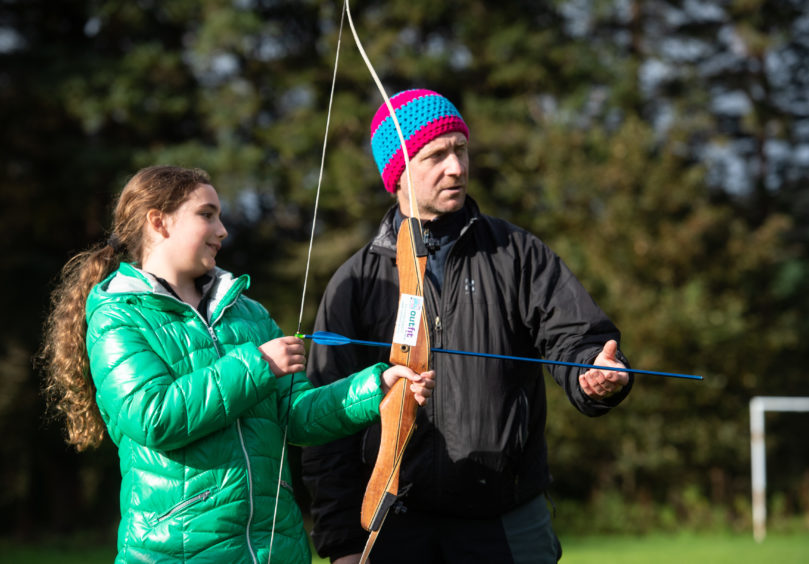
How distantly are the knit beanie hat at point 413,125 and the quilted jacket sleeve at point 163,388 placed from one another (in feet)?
2.53

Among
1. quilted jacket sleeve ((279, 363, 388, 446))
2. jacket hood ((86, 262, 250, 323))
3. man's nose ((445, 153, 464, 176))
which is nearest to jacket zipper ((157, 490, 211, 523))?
quilted jacket sleeve ((279, 363, 388, 446))

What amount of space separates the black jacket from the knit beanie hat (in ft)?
0.62

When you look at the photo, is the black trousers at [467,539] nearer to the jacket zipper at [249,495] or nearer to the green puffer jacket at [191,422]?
the green puffer jacket at [191,422]

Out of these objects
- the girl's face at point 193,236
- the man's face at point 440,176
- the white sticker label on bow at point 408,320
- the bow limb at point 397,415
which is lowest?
the bow limb at point 397,415

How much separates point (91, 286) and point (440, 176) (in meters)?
0.98

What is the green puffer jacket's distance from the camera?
6.51 feet

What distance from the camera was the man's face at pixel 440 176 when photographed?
2.45 m

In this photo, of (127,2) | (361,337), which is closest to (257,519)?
(361,337)

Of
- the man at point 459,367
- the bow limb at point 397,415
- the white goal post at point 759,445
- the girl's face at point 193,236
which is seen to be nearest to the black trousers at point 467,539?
the man at point 459,367

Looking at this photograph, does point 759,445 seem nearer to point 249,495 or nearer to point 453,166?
point 453,166

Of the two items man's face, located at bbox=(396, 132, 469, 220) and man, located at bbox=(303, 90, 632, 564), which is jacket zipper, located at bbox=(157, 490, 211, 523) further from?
man's face, located at bbox=(396, 132, 469, 220)

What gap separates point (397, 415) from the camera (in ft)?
7.02

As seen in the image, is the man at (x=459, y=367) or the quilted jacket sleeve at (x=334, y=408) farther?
the man at (x=459, y=367)

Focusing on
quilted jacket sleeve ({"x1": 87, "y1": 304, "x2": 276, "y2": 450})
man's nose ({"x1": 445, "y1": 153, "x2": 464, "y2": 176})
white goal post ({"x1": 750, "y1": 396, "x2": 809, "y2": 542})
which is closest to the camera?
quilted jacket sleeve ({"x1": 87, "y1": 304, "x2": 276, "y2": 450})
